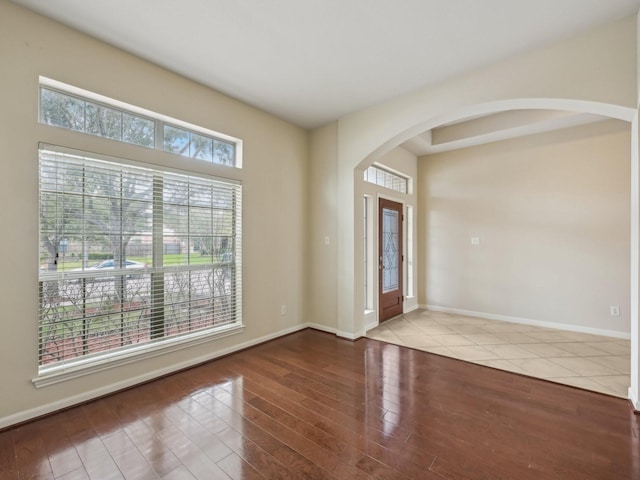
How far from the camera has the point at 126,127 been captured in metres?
2.77

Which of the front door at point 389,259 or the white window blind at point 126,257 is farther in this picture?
the front door at point 389,259

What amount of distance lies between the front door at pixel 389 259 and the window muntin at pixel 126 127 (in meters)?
2.62

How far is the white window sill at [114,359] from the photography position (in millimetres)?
2266

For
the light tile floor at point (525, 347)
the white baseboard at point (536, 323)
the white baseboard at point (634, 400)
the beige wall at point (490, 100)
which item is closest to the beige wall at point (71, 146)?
the beige wall at point (490, 100)

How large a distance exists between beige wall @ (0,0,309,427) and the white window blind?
4.0 inches

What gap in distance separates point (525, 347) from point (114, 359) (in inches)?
179

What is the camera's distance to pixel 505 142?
4.89 meters

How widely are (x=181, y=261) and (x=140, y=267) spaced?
398mm

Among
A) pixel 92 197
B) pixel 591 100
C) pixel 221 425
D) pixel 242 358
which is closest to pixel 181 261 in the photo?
pixel 92 197

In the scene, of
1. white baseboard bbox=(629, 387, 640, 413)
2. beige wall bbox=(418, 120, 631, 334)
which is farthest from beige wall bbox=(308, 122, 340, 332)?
white baseboard bbox=(629, 387, 640, 413)

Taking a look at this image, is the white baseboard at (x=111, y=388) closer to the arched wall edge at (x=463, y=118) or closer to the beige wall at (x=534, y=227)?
the arched wall edge at (x=463, y=118)

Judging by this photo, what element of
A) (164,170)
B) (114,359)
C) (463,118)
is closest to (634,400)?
(463,118)

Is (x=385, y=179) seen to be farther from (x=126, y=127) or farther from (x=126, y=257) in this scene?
(x=126, y=257)

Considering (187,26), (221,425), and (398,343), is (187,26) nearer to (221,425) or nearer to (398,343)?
(221,425)
